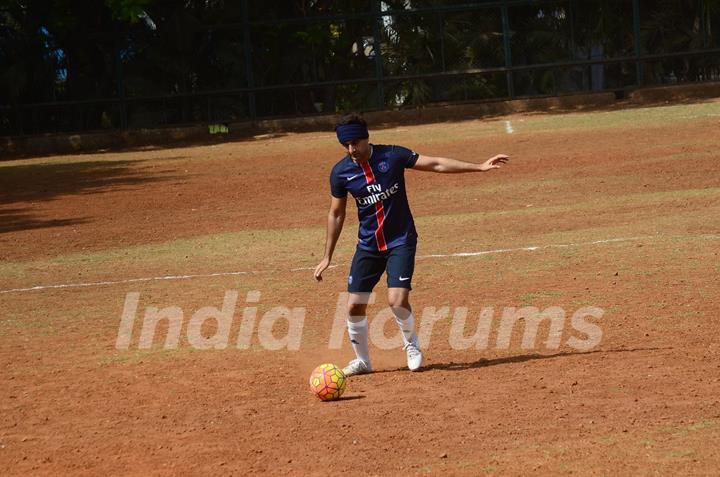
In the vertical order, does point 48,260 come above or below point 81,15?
below

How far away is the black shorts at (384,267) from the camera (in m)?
8.62

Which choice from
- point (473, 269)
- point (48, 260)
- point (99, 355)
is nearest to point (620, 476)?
point (99, 355)

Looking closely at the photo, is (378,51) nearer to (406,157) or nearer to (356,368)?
(406,157)

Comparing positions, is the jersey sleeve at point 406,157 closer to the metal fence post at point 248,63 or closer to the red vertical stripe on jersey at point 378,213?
the red vertical stripe on jersey at point 378,213

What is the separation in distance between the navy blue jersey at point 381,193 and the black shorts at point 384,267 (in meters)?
0.06

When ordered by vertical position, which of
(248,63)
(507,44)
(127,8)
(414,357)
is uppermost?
(127,8)

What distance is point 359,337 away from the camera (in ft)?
29.0

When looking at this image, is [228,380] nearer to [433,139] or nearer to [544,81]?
[433,139]

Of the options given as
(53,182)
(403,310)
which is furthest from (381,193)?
(53,182)

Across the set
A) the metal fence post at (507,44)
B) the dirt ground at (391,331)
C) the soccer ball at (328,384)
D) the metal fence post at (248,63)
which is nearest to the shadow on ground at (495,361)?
the dirt ground at (391,331)

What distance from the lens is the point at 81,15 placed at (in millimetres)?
35688

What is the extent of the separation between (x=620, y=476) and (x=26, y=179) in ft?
71.9

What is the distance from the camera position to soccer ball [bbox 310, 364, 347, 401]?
7.97 meters
